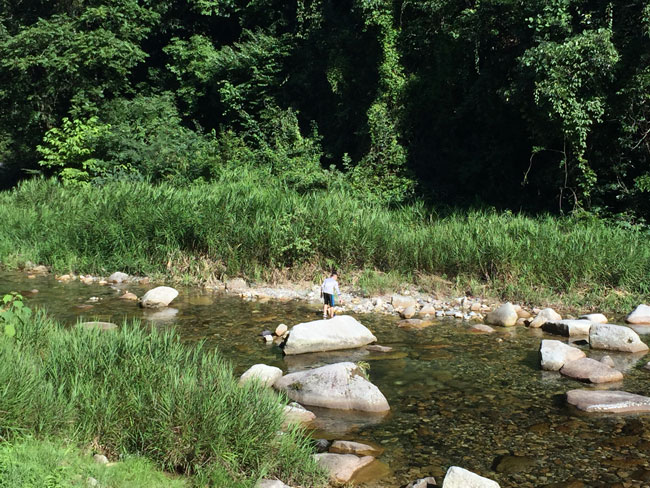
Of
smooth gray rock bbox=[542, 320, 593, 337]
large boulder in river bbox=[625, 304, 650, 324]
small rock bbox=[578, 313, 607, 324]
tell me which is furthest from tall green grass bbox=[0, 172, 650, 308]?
smooth gray rock bbox=[542, 320, 593, 337]

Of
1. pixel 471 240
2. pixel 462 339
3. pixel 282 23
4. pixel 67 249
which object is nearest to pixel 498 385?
pixel 462 339

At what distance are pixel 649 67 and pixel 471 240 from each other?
532 centimetres

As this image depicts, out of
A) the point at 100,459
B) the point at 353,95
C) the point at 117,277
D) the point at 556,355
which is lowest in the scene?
the point at 117,277

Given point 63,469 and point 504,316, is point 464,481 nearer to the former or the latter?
point 63,469

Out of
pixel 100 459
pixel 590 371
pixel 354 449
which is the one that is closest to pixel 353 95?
pixel 590 371

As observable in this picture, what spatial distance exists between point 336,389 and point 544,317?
5140 millimetres

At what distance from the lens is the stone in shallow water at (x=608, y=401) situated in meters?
6.83

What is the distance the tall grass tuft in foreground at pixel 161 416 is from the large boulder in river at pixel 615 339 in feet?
18.5

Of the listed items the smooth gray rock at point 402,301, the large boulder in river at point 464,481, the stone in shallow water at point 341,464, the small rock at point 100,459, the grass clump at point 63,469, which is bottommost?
the smooth gray rock at point 402,301

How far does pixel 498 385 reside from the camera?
306 inches

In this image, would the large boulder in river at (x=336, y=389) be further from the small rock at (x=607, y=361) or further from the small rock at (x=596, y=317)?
the small rock at (x=596, y=317)

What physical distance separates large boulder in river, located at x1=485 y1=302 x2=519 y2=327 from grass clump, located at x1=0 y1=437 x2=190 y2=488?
737cm

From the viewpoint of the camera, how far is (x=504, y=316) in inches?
425

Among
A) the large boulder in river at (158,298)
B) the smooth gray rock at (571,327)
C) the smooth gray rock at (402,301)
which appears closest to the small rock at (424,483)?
the smooth gray rock at (571,327)
